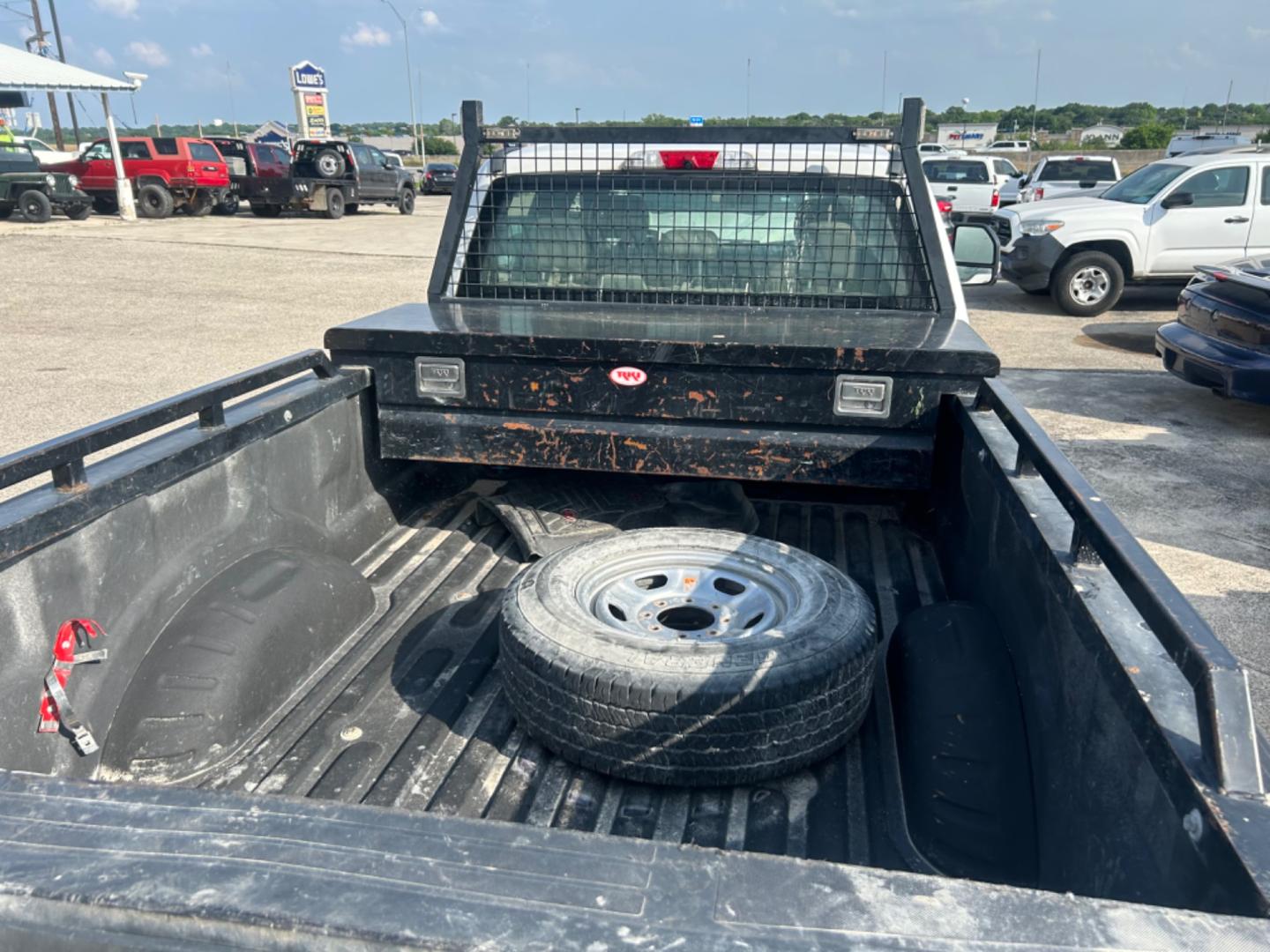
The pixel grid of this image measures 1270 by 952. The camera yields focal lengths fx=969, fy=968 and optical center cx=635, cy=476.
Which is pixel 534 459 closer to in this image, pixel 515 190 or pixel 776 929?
pixel 515 190

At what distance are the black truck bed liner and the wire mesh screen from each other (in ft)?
3.96

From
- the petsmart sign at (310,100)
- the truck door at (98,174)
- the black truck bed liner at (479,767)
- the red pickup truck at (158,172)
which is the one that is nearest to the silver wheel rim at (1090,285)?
the black truck bed liner at (479,767)

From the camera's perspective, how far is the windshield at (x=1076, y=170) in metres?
21.1

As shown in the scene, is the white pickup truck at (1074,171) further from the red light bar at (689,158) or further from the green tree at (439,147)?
the green tree at (439,147)

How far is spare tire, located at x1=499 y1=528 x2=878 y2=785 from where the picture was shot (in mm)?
2041

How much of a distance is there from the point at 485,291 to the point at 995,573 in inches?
86.5

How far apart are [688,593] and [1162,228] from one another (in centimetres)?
1164

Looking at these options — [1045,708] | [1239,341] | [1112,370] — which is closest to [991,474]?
[1045,708]

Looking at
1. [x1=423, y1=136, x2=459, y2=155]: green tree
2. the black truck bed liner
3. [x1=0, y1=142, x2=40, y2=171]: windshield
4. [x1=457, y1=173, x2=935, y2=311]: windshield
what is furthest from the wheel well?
[x1=423, y1=136, x2=459, y2=155]: green tree

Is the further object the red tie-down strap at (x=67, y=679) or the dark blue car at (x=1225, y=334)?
the dark blue car at (x=1225, y=334)

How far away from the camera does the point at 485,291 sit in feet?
12.2

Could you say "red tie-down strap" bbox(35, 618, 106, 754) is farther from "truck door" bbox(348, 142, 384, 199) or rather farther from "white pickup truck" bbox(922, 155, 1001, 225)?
"truck door" bbox(348, 142, 384, 199)

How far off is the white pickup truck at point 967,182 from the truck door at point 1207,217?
6.96 m

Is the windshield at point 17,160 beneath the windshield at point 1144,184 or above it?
above
